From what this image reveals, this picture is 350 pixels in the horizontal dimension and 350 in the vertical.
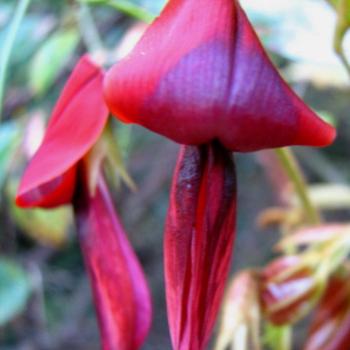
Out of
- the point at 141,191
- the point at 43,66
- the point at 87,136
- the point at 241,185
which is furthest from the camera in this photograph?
the point at 241,185

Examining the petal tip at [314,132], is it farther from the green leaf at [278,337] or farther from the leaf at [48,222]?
the leaf at [48,222]

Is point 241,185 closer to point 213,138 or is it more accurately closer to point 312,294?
point 312,294

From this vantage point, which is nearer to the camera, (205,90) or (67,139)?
(205,90)

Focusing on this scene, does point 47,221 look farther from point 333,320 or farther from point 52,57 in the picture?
point 333,320

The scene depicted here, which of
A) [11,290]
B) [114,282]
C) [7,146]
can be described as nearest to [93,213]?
[114,282]

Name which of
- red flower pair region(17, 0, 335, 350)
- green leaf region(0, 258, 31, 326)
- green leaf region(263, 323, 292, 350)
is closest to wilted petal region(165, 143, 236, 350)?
red flower pair region(17, 0, 335, 350)

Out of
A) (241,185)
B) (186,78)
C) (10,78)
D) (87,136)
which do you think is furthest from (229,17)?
(241,185)

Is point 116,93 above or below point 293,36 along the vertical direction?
above

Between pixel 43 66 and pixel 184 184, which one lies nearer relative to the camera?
pixel 184 184
